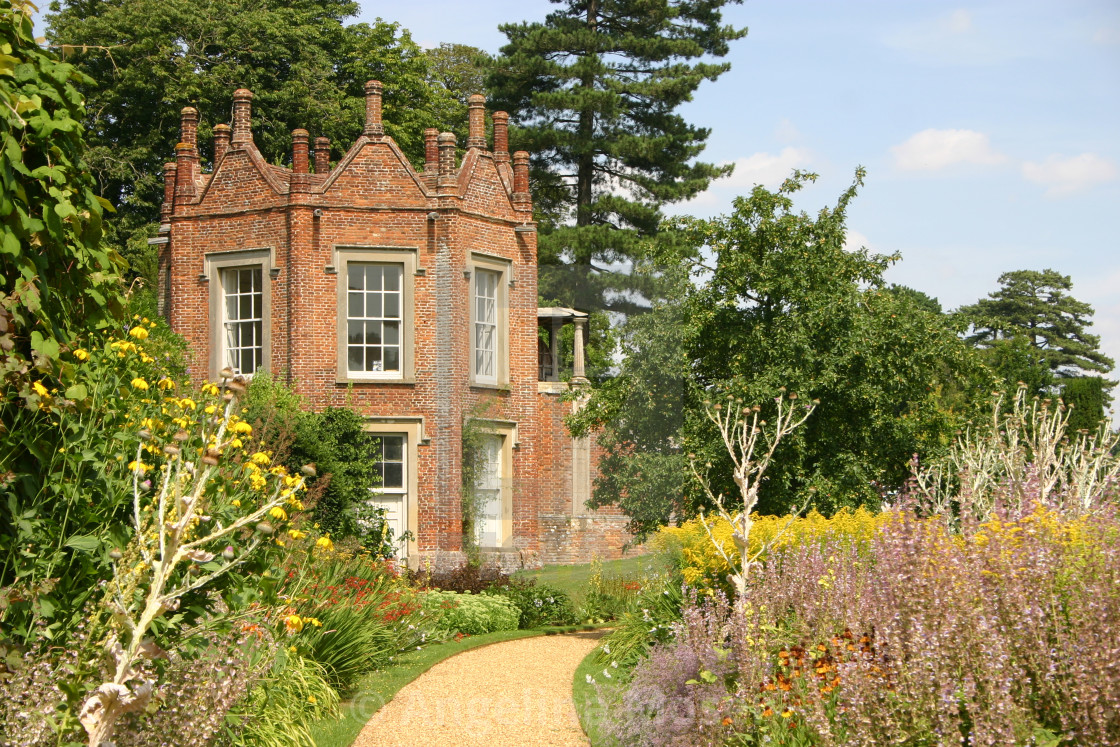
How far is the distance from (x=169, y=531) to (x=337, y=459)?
13.7 metres

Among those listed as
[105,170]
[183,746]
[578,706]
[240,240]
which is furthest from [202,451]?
[105,170]

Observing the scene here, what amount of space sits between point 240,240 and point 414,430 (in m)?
4.61

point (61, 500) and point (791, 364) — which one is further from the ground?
point (791, 364)

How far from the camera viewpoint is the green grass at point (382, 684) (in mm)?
8398

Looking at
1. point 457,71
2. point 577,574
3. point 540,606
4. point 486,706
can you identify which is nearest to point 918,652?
point 486,706

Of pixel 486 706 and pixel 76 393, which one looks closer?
pixel 76 393

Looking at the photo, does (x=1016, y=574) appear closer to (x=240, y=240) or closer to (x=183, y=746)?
(x=183, y=746)

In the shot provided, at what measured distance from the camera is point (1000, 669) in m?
5.53

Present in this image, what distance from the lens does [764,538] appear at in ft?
33.2

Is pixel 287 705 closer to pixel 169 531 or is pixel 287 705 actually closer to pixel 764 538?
pixel 169 531

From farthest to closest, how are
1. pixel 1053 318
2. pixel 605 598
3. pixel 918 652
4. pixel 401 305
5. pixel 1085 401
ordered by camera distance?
pixel 1053 318 → pixel 1085 401 → pixel 401 305 → pixel 605 598 → pixel 918 652

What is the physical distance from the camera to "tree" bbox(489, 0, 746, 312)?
3206 centimetres

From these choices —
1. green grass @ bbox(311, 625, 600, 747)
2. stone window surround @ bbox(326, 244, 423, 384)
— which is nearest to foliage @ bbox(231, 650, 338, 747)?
green grass @ bbox(311, 625, 600, 747)

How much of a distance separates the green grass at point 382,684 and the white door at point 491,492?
5780 mm
